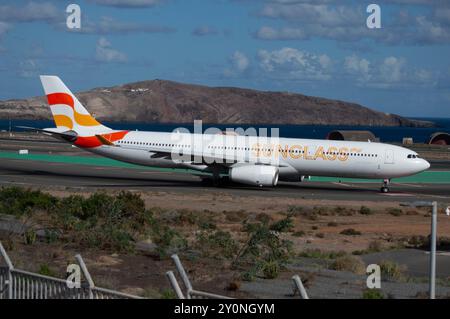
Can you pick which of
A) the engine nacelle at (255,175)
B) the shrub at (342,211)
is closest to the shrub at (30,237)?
the shrub at (342,211)

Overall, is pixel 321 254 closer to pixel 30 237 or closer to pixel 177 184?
pixel 30 237

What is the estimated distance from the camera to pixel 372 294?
1569 centimetres

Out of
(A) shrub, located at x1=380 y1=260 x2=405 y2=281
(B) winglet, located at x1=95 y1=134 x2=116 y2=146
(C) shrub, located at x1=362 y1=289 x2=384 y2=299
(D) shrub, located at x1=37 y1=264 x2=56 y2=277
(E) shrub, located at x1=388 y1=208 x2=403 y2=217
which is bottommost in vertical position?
(E) shrub, located at x1=388 y1=208 x2=403 y2=217

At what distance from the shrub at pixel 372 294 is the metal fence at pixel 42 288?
218 inches

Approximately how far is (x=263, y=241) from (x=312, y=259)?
2.43 meters

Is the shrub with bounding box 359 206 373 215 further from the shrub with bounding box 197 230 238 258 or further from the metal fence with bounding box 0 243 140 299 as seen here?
the metal fence with bounding box 0 243 140 299

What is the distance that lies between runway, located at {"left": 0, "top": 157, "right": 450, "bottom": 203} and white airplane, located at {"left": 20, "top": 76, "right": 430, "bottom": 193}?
3.74 ft

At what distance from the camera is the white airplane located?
45469 mm

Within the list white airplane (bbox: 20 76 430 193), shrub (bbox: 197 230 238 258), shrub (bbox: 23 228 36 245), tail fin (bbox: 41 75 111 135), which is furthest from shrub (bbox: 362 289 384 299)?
tail fin (bbox: 41 75 111 135)

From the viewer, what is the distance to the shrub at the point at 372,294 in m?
15.5

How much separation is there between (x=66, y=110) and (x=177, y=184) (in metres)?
8.44

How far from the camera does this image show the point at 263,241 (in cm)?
2152

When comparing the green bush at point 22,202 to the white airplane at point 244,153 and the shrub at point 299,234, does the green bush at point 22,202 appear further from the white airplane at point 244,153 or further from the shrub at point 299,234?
the white airplane at point 244,153
